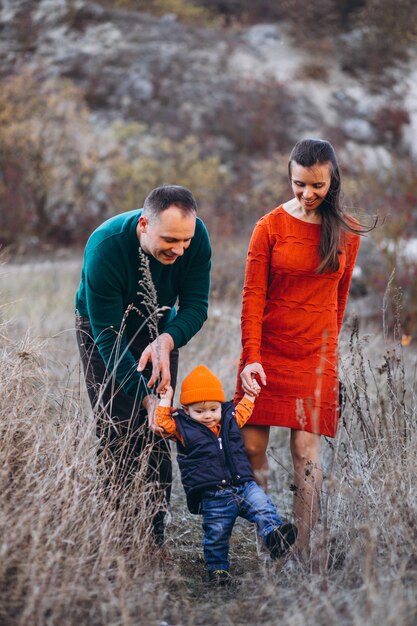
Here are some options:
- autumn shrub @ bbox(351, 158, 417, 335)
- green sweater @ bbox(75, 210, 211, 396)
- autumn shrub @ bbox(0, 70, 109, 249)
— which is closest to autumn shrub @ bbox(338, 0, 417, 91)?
autumn shrub @ bbox(0, 70, 109, 249)

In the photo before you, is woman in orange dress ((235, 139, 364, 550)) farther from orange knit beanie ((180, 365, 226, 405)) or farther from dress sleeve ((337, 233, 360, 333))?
orange knit beanie ((180, 365, 226, 405))

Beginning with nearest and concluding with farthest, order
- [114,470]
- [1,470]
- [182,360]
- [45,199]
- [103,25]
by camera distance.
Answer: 1. [1,470]
2. [114,470]
3. [182,360]
4. [45,199]
5. [103,25]

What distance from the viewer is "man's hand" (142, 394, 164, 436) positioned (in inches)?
130

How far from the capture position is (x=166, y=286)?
354 centimetres

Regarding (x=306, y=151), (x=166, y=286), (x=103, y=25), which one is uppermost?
(x=103, y=25)

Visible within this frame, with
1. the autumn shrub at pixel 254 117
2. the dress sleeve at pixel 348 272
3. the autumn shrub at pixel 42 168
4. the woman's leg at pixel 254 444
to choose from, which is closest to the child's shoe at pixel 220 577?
the woman's leg at pixel 254 444

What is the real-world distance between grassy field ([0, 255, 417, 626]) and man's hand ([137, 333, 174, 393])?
0.36 meters

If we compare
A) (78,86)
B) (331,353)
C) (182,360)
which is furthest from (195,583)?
(78,86)

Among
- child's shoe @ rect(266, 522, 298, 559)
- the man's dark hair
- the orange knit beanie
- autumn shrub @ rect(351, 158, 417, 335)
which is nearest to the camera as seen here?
child's shoe @ rect(266, 522, 298, 559)

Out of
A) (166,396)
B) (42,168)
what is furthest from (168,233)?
(42,168)

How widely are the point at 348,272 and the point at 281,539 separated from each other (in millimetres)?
1340

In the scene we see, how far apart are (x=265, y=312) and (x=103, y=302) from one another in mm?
799

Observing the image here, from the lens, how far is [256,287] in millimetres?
3539

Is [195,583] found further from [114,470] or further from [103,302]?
[103,302]
